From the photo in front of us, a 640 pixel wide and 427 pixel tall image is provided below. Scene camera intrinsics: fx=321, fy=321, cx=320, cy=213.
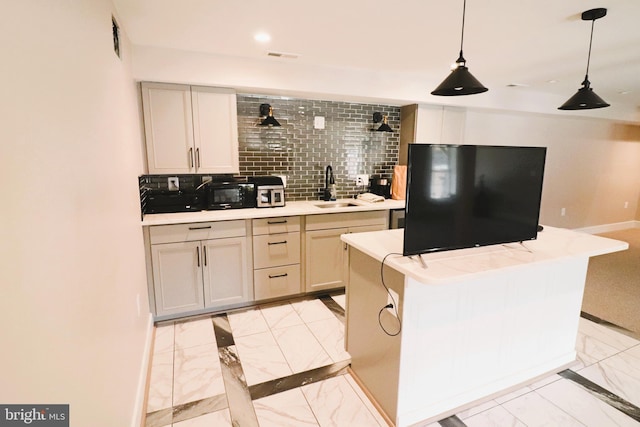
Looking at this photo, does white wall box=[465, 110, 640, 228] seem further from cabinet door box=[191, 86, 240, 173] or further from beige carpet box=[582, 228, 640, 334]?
cabinet door box=[191, 86, 240, 173]

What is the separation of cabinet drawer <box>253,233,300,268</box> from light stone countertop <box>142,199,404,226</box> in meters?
0.23

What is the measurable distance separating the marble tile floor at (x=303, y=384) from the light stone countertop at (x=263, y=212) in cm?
96

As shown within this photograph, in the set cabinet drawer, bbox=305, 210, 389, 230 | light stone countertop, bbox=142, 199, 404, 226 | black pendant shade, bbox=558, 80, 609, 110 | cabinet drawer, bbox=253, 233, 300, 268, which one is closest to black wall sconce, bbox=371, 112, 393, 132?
light stone countertop, bbox=142, 199, 404, 226

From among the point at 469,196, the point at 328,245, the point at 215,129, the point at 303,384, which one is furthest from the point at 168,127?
the point at 469,196

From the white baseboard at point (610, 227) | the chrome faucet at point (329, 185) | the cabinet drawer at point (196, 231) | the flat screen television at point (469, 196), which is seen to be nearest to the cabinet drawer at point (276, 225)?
the cabinet drawer at point (196, 231)

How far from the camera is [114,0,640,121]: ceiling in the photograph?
2053mm

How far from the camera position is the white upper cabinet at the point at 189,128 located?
2877 millimetres

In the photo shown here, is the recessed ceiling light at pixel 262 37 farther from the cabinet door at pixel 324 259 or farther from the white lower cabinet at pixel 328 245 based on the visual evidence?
the cabinet door at pixel 324 259

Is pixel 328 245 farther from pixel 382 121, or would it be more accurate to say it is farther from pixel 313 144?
pixel 382 121

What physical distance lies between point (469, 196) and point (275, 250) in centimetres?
200

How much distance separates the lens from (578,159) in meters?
5.80

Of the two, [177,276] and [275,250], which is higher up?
[275,250]

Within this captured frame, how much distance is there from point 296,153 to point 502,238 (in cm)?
250

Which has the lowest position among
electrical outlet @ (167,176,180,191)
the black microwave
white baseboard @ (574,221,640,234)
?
white baseboard @ (574,221,640,234)
